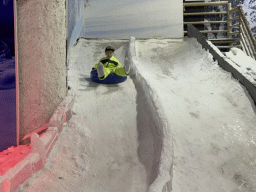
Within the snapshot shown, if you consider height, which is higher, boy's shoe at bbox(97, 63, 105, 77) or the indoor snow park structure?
boy's shoe at bbox(97, 63, 105, 77)

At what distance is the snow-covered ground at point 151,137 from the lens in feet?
6.40

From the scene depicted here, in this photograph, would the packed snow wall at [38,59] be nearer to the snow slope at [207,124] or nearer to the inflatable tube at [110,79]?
the inflatable tube at [110,79]

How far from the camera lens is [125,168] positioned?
2062mm

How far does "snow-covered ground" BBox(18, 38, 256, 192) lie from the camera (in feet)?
6.40

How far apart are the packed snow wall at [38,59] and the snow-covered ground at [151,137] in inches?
13.2

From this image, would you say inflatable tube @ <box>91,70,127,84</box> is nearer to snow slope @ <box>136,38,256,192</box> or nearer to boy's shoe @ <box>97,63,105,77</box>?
boy's shoe @ <box>97,63,105,77</box>

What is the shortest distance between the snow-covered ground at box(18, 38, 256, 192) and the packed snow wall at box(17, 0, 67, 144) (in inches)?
13.2

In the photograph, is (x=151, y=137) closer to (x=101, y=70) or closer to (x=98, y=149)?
(x=98, y=149)

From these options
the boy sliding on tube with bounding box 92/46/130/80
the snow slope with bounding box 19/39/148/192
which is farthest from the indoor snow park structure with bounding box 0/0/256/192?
the boy sliding on tube with bounding box 92/46/130/80

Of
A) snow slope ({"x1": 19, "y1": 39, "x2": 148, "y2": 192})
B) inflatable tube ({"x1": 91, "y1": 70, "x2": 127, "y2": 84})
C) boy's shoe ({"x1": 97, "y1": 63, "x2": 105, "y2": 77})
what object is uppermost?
boy's shoe ({"x1": 97, "y1": 63, "x2": 105, "y2": 77})

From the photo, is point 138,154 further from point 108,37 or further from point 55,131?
point 108,37

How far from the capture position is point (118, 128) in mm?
2557

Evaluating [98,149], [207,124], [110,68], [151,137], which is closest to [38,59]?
[98,149]

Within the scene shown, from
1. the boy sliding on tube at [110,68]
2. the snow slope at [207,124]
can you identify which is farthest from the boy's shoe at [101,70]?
the snow slope at [207,124]
